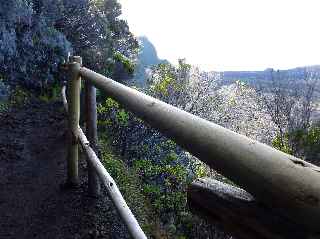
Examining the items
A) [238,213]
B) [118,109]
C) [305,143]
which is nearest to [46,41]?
[118,109]

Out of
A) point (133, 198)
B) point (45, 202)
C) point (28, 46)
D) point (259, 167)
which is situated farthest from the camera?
point (28, 46)

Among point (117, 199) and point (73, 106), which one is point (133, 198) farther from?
point (117, 199)

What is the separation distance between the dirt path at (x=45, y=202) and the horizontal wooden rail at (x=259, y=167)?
82.8 inches

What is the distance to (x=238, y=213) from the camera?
0.82 m

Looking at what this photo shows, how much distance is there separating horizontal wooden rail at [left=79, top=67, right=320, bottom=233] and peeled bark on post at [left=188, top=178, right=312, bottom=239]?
0.12ft

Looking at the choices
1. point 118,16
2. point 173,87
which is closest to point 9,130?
point 173,87

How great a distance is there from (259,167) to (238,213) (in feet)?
0.51

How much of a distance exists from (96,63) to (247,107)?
97.8 ft

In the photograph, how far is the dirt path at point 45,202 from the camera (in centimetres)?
295

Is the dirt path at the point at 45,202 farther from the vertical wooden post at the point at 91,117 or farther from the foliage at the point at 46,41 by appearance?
the foliage at the point at 46,41

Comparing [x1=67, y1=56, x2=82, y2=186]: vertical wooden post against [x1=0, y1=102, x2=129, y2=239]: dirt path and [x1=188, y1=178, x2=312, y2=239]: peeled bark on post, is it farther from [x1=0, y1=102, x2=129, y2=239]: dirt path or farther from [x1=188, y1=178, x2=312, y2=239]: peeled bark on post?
[x1=188, y1=178, x2=312, y2=239]: peeled bark on post

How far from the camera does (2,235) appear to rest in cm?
306

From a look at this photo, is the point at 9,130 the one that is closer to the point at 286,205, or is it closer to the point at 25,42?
the point at 25,42

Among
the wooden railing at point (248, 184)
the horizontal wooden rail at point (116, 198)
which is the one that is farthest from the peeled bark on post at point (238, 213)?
the horizontal wooden rail at point (116, 198)
